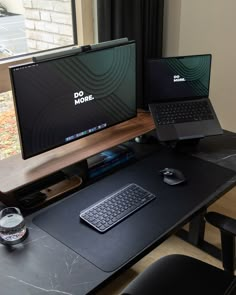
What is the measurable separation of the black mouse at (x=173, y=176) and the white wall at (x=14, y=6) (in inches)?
44.0

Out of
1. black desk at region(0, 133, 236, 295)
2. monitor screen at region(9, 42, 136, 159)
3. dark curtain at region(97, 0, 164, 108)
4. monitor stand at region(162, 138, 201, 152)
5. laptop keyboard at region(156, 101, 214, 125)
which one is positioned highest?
dark curtain at region(97, 0, 164, 108)

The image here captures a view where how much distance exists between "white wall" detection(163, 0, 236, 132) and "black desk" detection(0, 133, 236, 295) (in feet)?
3.90

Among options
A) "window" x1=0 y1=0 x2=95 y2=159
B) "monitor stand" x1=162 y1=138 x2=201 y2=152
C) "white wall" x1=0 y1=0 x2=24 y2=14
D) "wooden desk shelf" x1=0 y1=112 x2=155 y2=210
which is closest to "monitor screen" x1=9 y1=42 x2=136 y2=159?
"wooden desk shelf" x1=0 y1=112 x2=155 y2=210

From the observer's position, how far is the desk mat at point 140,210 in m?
1.18

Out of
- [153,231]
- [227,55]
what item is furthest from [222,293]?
[227,55]

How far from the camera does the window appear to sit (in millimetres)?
1897

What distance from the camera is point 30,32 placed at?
205cm

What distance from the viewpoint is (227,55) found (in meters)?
2.44

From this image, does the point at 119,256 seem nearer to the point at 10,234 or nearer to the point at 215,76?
the point at 10,234

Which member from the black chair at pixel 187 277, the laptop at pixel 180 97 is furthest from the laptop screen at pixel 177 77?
the black chair at pixel 187 277

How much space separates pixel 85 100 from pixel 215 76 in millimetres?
1296

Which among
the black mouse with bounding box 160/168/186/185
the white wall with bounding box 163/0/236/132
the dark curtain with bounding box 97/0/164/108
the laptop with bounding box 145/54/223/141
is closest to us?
the black mouse with bounding box 160/168/186/185

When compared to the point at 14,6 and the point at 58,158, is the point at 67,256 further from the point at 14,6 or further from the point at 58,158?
the point at 14,6

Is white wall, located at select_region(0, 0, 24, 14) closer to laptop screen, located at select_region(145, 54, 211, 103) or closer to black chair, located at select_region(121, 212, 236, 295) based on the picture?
laptop screen, located at select_region(145, 54, 211, 103)
